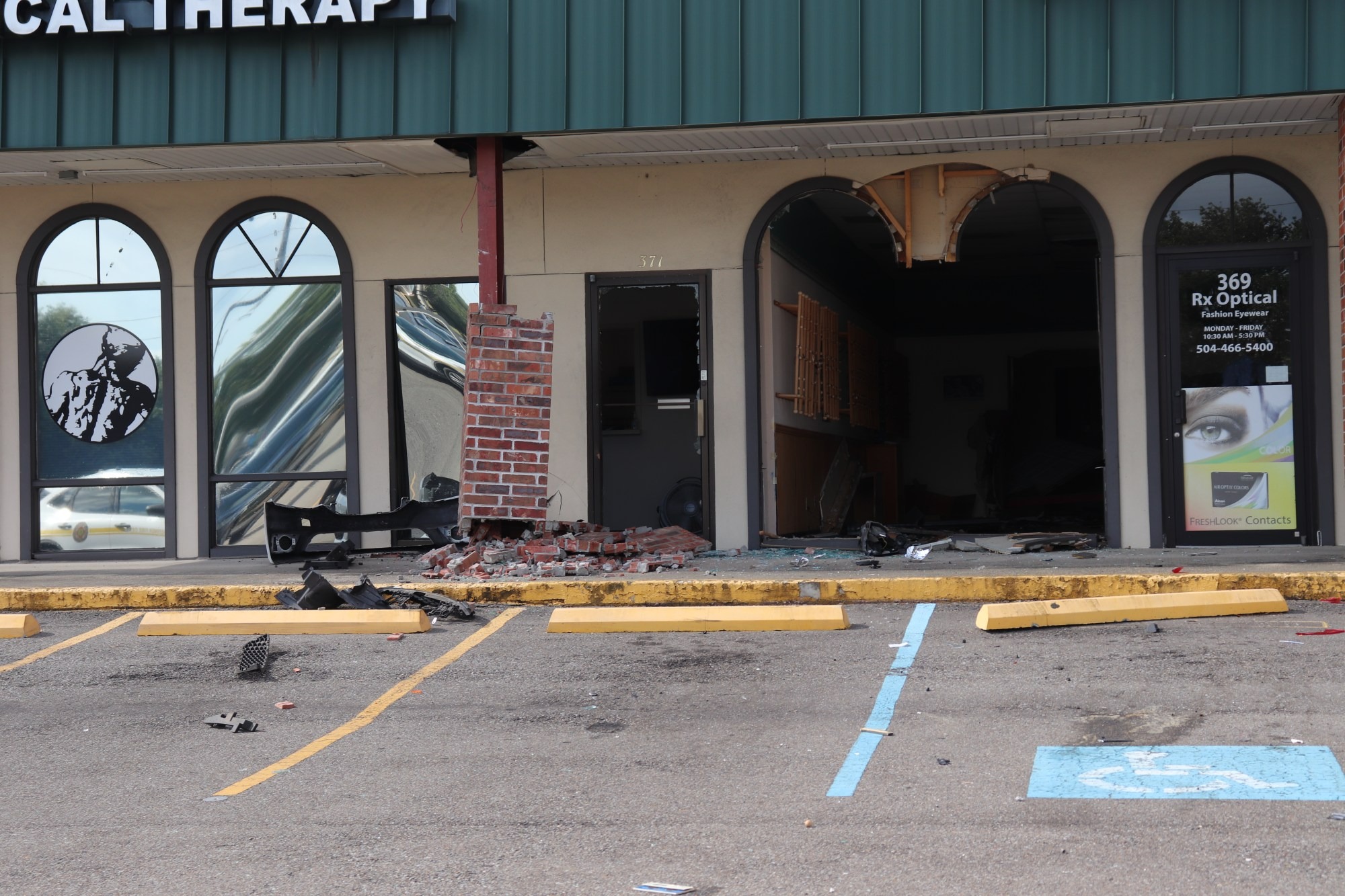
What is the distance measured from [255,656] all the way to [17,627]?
235cm

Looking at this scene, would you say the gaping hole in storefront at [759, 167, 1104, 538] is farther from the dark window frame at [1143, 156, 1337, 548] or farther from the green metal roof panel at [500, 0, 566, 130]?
the green metal roof panel at [500, 0, 566, 130]

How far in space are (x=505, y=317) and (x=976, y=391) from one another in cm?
1443

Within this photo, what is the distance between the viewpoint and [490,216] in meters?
10.9

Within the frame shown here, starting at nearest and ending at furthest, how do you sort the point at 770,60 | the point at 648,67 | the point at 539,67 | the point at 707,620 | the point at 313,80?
the point at 707,620 < the point at 770,60 < the point at 648,67 < the point at 539,67 < the point at 313,80

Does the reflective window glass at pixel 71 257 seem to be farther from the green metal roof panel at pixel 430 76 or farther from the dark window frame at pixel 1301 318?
the dark window frame at pixel 1301 318

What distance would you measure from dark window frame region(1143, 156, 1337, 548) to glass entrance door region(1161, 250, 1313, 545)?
5 centimetres

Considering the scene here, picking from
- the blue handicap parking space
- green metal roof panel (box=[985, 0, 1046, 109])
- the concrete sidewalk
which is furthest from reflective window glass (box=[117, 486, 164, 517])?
the blue handicap parking space

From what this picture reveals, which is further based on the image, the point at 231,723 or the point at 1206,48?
the point at 1206,48

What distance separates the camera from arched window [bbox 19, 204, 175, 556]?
12.6 metres

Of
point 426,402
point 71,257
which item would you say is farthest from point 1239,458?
point 71,257

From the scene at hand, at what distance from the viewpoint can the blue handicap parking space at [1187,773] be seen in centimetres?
477

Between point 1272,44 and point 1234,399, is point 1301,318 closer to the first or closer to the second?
point 1234,399

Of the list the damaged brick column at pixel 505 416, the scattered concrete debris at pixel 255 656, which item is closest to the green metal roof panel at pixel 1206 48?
the damaged brick column at pixel 505 416

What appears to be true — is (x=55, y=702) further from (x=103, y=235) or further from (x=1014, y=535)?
(x=1014, y=535)
